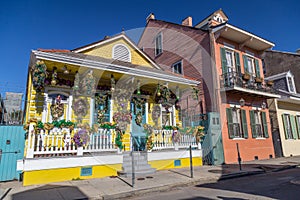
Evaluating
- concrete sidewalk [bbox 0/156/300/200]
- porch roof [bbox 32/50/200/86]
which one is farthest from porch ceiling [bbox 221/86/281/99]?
concrete sidewalk [bbox 0/156/300/200]

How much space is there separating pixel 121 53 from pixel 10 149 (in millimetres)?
6435

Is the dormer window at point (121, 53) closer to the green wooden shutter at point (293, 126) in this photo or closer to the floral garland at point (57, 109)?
the floral garland at point (57, 109)

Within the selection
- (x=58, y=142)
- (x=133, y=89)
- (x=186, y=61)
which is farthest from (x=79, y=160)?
(x=186, y=61)

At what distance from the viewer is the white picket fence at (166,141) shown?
Result: 8.25m

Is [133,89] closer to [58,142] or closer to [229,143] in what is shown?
[58,142]

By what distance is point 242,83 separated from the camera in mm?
10984

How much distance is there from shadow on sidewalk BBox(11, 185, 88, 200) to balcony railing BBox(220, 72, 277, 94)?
27.9 feet

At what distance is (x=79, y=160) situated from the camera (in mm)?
6348

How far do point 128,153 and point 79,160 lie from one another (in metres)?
1.90

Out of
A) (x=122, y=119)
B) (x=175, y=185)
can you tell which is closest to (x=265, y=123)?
(x=175, y=185)

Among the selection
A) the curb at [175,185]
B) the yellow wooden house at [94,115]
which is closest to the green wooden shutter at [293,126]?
the curb at [175,185]

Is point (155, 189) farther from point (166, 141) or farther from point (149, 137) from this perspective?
point (166, 141)

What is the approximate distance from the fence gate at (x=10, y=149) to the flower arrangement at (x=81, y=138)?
1869 millimetres

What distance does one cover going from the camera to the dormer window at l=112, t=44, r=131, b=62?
1024 centimetres
